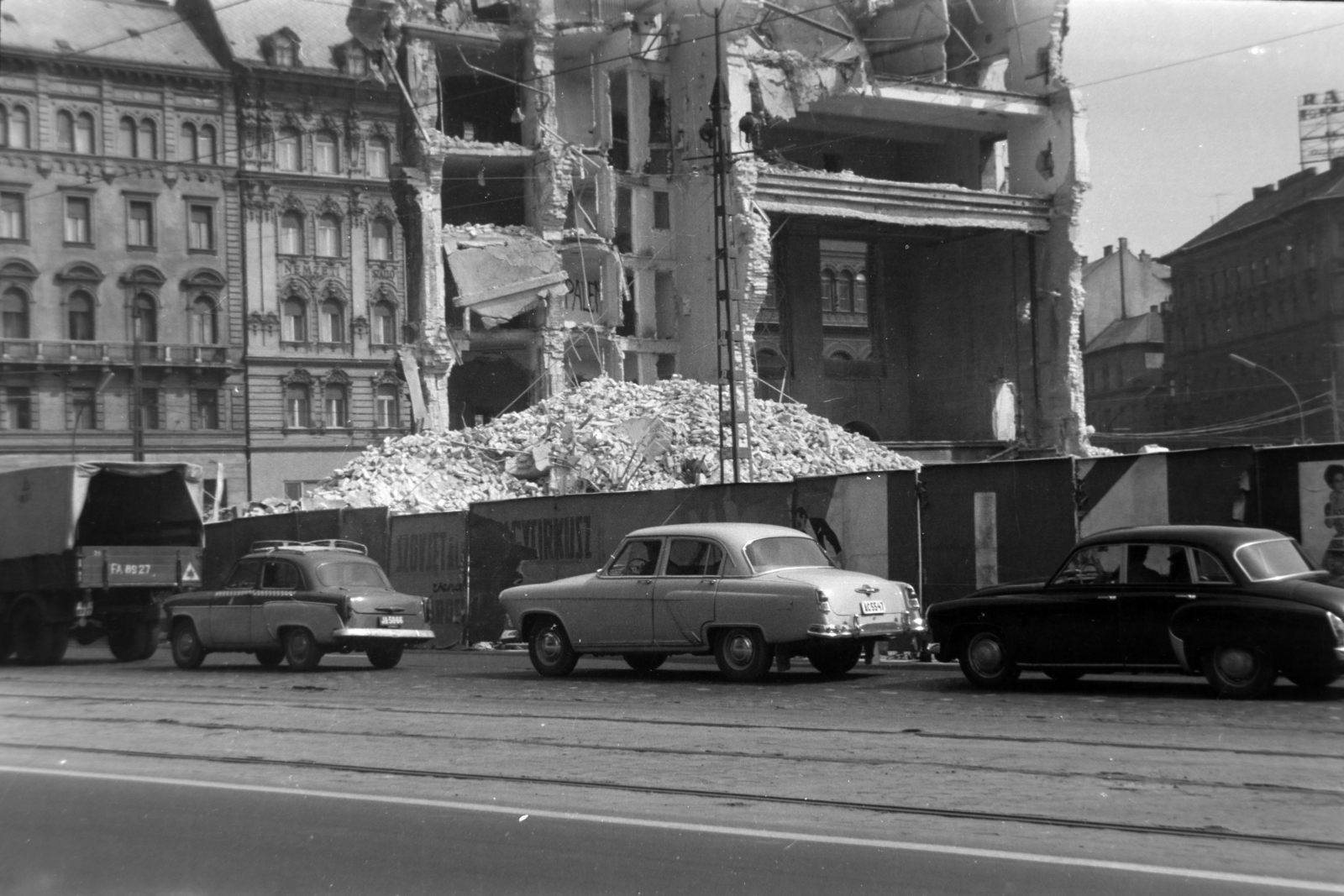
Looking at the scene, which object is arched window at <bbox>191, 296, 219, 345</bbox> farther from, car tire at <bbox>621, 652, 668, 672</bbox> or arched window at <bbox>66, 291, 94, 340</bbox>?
car tire at <bbox>621, 652, 668, 672</bbox>

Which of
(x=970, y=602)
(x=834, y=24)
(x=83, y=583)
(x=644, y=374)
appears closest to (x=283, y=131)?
(x=644, y=374)

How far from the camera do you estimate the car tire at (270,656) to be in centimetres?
1920

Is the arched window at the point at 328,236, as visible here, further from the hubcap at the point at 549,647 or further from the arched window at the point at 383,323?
the hubcap at the point at 549,647

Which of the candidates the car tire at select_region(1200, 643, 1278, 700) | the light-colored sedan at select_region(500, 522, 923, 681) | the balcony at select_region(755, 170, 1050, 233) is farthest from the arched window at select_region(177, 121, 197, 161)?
the balcony at select_region(755, 170, 1050, 233)

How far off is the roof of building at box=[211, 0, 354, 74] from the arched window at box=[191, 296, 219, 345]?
8.49 m

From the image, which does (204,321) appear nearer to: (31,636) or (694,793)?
(31,636)

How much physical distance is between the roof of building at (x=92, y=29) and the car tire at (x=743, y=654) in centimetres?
971

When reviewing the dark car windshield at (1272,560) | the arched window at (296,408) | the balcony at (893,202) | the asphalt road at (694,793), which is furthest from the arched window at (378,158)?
the dark car windshield at (1272,560)

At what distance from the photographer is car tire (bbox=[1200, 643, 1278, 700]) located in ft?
38.3

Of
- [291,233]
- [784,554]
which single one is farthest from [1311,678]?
[291,233]

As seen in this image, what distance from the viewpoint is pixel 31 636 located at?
70.5 feet

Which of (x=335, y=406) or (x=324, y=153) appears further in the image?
(x=335, y=406)

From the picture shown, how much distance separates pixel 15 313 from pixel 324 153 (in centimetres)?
3462

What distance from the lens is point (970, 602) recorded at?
13.5m
